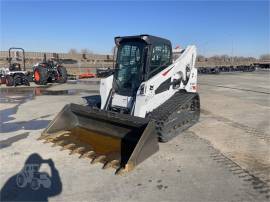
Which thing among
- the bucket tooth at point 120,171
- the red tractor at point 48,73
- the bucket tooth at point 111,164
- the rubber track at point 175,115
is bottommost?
the bucket tooth at point 120,171

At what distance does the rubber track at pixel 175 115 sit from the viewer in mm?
6133

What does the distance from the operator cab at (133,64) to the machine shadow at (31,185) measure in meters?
2.47

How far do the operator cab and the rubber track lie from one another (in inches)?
30.6

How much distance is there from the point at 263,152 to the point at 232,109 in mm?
5011

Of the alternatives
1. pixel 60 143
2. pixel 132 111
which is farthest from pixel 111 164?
pixel 132 111

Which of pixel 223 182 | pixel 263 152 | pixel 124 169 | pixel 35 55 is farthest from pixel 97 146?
pixel 35 55

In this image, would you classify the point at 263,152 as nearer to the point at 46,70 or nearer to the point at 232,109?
the point at 232,109

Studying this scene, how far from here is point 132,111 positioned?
6516 millimetres

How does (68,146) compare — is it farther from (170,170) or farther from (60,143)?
(170,170)

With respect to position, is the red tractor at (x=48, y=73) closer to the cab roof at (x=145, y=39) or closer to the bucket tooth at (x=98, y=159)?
the cab roof at (x=145, y=39)

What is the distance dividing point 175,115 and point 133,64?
161 centimetres

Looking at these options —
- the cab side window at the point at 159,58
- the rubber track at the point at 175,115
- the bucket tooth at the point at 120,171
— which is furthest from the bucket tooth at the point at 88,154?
the cab side window at the point at 159,58

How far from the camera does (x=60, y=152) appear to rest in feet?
18.9

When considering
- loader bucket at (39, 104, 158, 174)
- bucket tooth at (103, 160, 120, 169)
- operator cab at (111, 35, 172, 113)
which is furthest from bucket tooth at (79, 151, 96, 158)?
operator cab at (111, 35, 172, 113)
